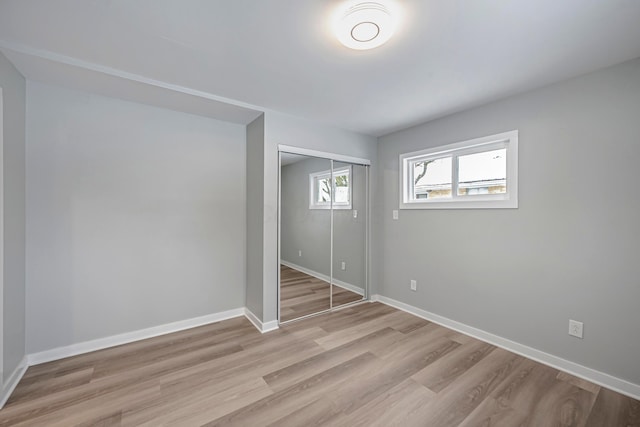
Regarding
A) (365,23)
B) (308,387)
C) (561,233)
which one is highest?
(365,23)

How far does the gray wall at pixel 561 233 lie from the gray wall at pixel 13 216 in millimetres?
3751

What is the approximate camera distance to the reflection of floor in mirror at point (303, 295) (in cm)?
303

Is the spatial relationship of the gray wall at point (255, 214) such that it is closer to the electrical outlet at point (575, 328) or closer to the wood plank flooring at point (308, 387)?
the wood plank flooring at point (308, 387)

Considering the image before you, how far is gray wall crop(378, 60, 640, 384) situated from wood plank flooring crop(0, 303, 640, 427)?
315 mm

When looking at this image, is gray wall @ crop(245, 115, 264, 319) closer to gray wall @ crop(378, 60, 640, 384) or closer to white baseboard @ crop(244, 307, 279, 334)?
white baseboard @ crop(244, 307, 279, 334)

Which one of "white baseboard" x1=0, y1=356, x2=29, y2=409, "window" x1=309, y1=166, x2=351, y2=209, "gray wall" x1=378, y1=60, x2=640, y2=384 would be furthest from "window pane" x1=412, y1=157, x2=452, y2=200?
"white baseboard" x1=0, y1=356, x2=29, y2=409

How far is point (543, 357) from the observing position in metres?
2.24

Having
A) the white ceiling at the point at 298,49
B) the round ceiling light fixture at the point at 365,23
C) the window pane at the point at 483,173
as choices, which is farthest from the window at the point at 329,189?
the round ceiling light fixture at the point at 365,23

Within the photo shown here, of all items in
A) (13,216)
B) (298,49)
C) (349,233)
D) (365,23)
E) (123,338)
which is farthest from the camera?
(349,233)

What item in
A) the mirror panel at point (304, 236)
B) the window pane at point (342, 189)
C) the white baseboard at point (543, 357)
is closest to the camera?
the white baseboard at point (543, 357)

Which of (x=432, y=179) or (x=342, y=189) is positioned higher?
(x=432, y=179)

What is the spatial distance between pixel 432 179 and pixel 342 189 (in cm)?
112

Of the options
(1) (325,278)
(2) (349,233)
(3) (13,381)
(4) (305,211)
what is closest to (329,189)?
(4) (305,211)

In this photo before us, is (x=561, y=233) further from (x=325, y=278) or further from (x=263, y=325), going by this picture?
(x=263, y=325)
